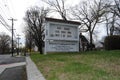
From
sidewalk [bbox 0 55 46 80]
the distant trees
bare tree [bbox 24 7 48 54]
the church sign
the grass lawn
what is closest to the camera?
the grass lawn

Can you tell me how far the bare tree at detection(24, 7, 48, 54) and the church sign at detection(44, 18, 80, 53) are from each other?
2789 centimetres

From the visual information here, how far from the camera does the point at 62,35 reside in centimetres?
2789

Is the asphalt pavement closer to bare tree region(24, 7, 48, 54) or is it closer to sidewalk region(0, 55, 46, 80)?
sidewalk region(0, 55, 46, 80)

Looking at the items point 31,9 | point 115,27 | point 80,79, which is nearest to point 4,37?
point 31,9

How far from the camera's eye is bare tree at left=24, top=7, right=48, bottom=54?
5687cm

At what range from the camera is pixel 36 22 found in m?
58.6

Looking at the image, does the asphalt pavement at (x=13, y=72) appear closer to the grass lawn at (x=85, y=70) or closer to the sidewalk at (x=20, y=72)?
the sidewalk at (x=20, y=72)

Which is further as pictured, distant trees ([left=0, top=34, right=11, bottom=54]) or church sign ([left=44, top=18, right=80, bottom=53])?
distant trees ([left=0, top=34, right=11, bottom=54])

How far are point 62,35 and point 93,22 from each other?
15.6m

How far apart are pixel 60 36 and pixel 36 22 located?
105ft

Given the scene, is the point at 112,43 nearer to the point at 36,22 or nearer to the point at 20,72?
the point at 20,72

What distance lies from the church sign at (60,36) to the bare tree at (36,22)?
27886 millimetres

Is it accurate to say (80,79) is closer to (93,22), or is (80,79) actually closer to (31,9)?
(93,22)

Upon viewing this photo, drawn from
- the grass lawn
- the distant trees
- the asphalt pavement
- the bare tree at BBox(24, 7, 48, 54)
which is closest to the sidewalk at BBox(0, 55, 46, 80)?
the asphalt pavement
